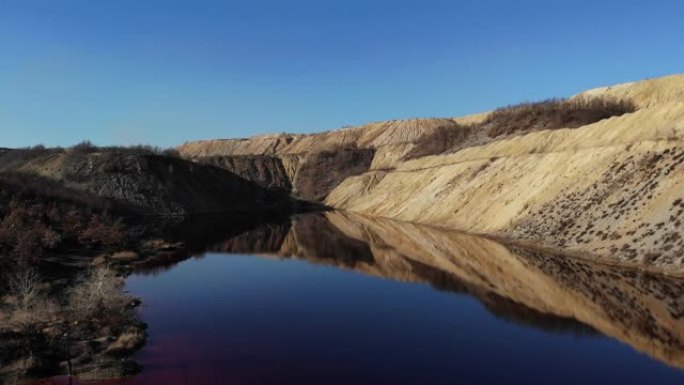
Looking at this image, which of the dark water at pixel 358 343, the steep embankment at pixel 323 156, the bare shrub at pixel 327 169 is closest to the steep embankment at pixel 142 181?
the bare shrub at pixel 327 169

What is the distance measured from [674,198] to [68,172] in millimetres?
75551

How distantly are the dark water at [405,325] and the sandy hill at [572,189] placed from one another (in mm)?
3781

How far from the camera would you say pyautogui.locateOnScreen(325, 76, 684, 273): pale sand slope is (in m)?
32.5

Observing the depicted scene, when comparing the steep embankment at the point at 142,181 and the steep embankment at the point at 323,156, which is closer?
the steep embankment at the point at 142,181

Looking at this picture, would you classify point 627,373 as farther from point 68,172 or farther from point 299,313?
point 68,172

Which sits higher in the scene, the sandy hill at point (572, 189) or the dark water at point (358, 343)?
the sandy hill at point (572, 189)

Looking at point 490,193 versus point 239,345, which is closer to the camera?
point 239,345

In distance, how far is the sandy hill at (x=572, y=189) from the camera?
1293 inches

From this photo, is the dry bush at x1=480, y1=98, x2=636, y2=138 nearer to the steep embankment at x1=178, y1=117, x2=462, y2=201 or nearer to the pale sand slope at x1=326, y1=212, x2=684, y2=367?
the steep embankment at x1=178, y1=117, x2=462, y2=201

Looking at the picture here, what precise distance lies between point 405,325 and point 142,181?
71.3m

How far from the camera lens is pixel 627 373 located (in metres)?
16.5

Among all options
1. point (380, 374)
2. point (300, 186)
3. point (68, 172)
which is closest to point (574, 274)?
point (380, 374)

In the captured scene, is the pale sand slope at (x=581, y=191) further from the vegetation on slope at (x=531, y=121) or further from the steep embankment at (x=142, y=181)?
the steep embankment at (x=142, y=181)

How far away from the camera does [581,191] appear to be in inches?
1656
